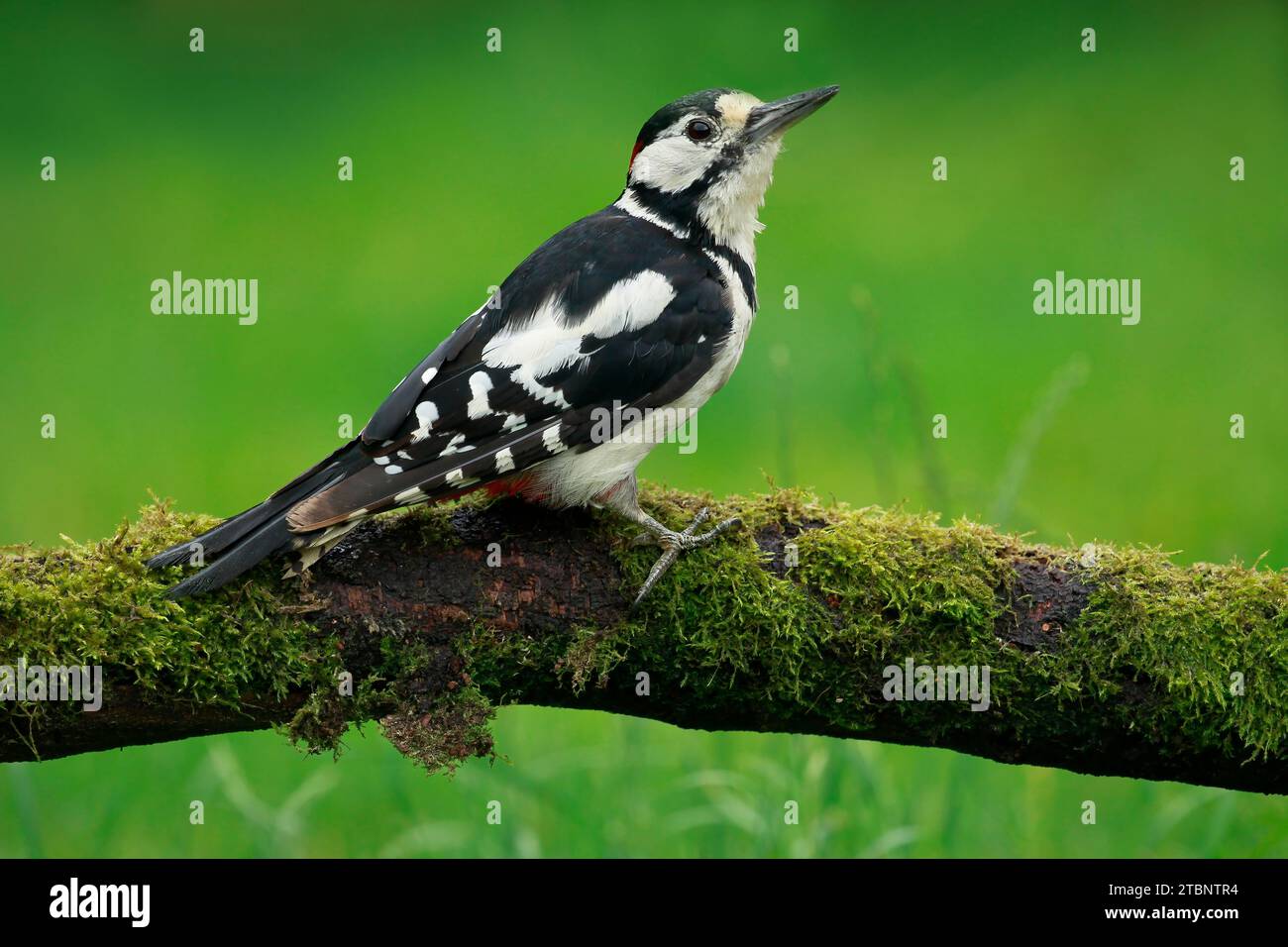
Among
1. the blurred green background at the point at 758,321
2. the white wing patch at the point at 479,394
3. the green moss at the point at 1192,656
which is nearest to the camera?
the green moss at the point at 1192,656

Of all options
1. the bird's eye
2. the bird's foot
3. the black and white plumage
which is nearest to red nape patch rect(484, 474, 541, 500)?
the black and white plumage

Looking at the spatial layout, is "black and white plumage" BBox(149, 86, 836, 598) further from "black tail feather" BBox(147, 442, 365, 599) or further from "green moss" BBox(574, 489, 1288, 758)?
"green moss" BBox(574, 489, 1288, 758)

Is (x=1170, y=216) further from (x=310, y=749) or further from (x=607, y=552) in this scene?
(x=310, y=749)

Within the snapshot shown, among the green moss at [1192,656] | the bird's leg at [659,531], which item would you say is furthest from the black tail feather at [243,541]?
the green moss at [1192,656]

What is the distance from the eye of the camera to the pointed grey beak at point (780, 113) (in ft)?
12.3

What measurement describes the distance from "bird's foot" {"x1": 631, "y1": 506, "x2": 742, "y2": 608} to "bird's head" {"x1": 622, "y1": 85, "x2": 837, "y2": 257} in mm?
843

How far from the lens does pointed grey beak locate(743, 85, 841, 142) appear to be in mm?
3750

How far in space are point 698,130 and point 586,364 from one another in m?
0.76

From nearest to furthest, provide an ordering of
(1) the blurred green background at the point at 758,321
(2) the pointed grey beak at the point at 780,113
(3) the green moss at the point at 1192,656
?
(3) the green moss at the point at 1192,656 < (2) the pointed grey beak at the point at 780,113 < (1) the blurred green background at the point at 758,321

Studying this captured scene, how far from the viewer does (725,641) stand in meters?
3.22

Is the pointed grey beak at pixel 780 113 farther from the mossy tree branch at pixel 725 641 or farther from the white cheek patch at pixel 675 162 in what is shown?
the mossy tree branch at pixel 725 641

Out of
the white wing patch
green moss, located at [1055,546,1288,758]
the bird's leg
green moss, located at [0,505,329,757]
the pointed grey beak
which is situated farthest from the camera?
the pointed grey beak

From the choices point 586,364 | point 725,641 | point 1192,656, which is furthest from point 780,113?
point 1192,656

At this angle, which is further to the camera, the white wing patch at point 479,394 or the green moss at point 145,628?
the white wing patch at point 479,394
